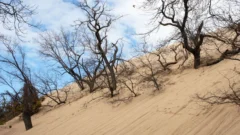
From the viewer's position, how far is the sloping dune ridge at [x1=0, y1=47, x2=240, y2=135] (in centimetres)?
648

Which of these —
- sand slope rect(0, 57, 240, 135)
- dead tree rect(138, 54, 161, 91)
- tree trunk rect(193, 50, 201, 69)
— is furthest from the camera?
tree trunk rect(193, 50, 201, 69)

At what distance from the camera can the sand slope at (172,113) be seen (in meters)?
Result: 6.45

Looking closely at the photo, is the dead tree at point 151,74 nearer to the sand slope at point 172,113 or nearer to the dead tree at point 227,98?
the sand slope at point 172,113

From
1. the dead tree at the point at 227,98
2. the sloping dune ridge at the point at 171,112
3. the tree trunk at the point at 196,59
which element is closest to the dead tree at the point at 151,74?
the sloping dune ridge at the point at 171,112

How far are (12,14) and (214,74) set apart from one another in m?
8.00

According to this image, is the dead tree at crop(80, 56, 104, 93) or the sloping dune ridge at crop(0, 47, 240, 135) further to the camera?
the dead tree at crop(80, 56, 104, 93)

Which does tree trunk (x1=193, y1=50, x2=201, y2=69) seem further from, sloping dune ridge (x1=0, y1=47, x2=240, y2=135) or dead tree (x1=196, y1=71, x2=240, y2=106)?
dead tree (x1=196, y1=71, x2=240, y2=106)

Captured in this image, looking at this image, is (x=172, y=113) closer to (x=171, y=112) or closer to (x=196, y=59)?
(x=171, y=112)

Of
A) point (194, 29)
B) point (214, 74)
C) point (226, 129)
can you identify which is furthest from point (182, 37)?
point (226, 129)

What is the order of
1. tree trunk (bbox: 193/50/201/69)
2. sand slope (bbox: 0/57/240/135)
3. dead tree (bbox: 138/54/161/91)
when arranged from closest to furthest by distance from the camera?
sand slope (bbox: 0/57/240/135) → dead tree (bbox: 138/54/161/91) → tree trunk (bbox: 193/50/201/69)

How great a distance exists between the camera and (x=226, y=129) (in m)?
5.84

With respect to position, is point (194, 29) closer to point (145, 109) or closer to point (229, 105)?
point (145, 109)

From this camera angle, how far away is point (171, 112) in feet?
26.2

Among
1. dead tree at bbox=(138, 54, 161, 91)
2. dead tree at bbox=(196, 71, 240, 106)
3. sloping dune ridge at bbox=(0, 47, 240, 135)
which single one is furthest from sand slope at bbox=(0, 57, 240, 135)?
dead tree at bbox=(138, 54, 161, 91)
